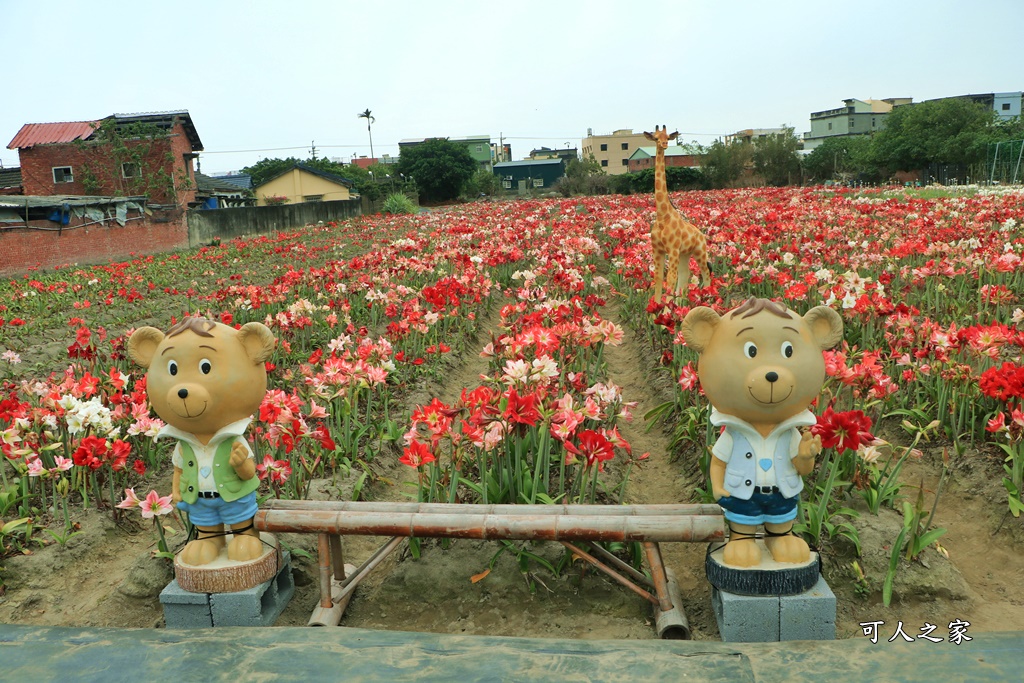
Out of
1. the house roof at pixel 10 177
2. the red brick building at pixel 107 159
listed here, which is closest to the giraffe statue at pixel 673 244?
the red brick building at pixel 107 159

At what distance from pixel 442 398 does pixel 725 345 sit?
4038 mm

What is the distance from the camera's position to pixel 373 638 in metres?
2.54

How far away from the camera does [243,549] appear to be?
2.95 m

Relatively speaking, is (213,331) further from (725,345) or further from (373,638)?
(725,345)

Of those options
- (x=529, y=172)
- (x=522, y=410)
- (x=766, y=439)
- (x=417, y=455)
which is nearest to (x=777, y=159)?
(x=529, y=172)

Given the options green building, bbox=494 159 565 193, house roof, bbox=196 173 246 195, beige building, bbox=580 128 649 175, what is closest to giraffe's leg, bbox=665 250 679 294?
house roof, bbox=196 173 246 195

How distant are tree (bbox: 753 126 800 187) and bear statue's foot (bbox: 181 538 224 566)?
174 feet

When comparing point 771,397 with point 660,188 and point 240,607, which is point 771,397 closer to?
point 240,607

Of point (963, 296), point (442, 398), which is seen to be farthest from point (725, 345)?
point (963, 296)

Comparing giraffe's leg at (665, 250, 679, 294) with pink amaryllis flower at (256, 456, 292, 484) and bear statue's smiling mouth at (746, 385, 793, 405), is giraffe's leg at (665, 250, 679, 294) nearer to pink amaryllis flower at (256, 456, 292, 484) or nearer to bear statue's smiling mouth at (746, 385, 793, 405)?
pink amaryllis flower at (256, 456, 292, 484)

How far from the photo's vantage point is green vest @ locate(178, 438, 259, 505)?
114 inches

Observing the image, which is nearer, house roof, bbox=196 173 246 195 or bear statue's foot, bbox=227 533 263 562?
bear statue's foot, bbox=227 533 263 562

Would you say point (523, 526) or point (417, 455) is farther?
point (417, 455)

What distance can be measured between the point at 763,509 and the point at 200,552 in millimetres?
2158
